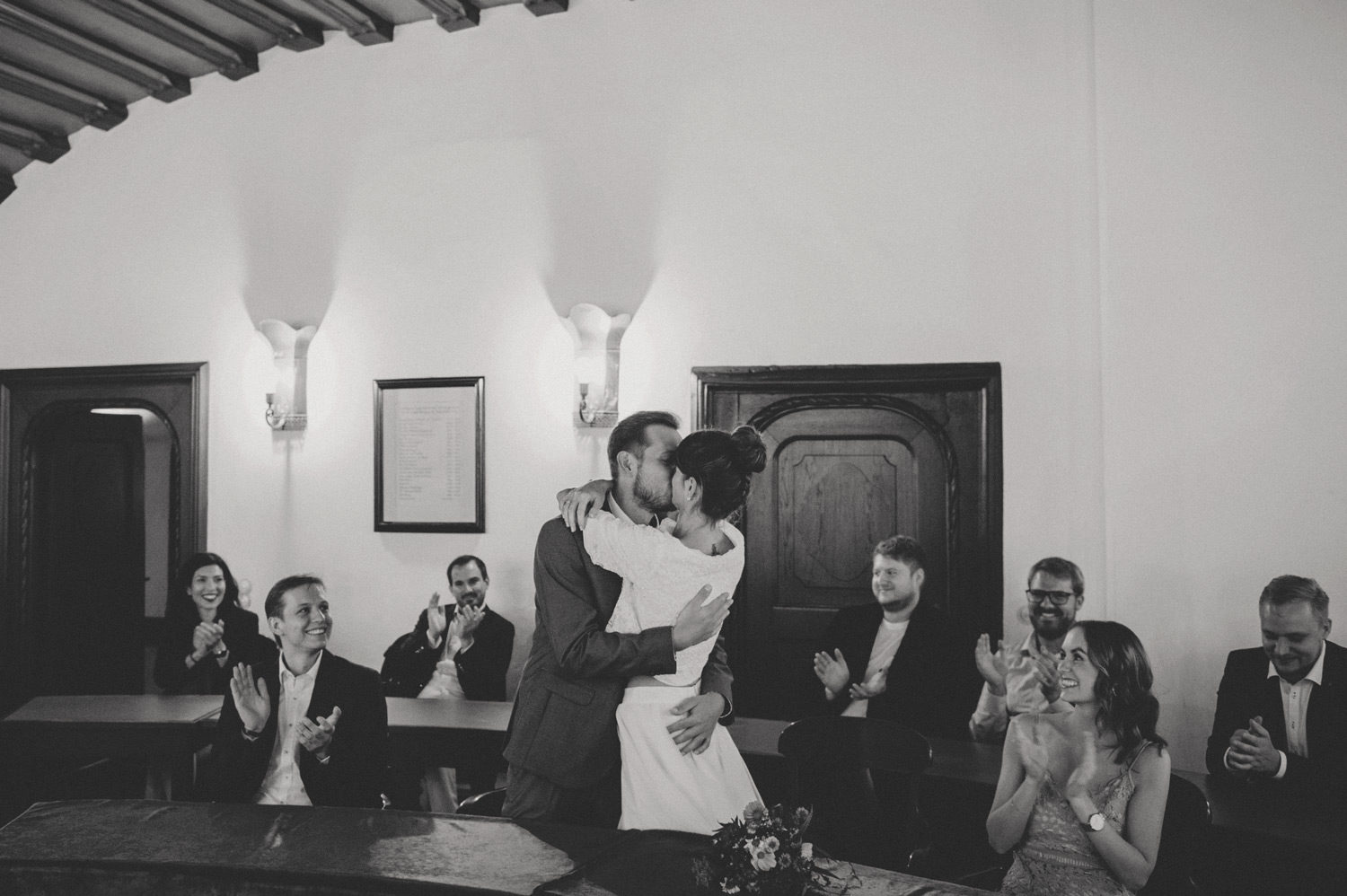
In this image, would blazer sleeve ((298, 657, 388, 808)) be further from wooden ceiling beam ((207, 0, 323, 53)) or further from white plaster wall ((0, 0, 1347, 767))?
wooden ceiling beam ((207, 0, 323, 53))

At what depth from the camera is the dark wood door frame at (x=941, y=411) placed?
5.43 metres

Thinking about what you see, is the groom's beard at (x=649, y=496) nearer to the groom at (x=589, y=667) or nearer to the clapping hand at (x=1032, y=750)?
the groom at (x=589, y=667)

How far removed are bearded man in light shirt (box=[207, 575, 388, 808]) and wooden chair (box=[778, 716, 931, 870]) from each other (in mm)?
1443

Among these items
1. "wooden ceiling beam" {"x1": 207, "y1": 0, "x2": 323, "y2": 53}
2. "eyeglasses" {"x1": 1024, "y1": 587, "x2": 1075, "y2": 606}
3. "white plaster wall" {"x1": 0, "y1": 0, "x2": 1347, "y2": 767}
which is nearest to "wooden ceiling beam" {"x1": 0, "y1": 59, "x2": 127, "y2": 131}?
"white plaster wall" {"x1": 0, "y1": 0, "x2": 1347, "y2": 767}

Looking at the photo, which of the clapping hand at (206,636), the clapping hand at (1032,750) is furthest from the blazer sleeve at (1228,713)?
the clapping hand at (206,636)

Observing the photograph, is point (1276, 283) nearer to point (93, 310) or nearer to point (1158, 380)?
point (1158, 380)

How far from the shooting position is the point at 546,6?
6172mm

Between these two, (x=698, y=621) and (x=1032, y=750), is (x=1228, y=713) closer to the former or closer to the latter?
(x=1032, y=750)

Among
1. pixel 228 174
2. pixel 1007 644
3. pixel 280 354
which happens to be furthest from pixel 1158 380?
pixel 228 174

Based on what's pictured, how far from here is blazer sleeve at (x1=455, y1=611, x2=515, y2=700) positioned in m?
5.63

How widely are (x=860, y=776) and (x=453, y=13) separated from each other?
15.4 ft

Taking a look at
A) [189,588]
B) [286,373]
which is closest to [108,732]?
[189,588]

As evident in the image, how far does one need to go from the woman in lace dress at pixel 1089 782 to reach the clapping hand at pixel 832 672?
161 cm

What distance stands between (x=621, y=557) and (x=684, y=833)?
0.72 meters
